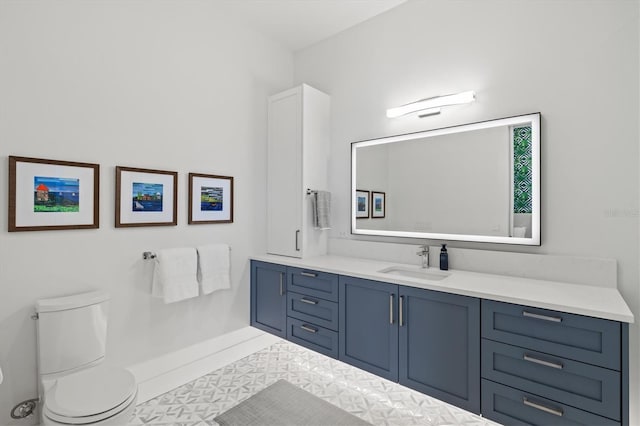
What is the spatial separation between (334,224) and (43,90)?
7.43ft

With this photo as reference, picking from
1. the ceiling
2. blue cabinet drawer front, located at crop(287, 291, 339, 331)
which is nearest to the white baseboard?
blue cabinet drawer front, located at crop(287, 291, 339, 331)

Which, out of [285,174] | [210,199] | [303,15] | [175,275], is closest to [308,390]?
[175,275]

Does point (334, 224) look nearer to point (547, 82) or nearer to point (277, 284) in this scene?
point (277, 284)

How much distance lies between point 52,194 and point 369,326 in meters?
2.09

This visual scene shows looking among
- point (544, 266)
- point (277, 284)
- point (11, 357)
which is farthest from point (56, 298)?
point (544, 266)

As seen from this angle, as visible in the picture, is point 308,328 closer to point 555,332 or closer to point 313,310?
point 313,310

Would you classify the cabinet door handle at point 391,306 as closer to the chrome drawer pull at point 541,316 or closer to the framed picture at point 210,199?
the chrome drawer pull at point 541,316

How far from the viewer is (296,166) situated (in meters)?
2.91

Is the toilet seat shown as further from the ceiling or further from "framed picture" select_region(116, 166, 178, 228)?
the ceiling

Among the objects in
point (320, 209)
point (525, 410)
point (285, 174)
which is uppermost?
point (285, 174)

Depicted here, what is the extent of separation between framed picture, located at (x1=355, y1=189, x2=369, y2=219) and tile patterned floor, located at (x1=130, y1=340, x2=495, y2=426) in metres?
1.26

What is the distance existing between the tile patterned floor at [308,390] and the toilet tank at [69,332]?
52cm

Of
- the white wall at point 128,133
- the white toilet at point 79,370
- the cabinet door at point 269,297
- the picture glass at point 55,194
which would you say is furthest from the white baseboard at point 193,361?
the picture glass at point 55,194

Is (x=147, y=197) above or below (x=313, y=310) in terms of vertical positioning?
above
